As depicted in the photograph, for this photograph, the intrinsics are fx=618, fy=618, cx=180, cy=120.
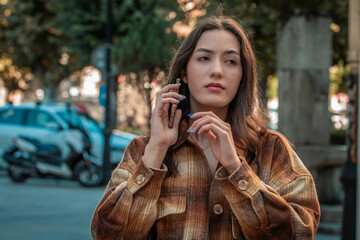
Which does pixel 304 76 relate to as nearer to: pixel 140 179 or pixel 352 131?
pixel 352 131

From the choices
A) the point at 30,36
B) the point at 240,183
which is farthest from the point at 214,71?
the point at 30,36

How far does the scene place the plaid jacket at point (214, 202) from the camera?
2.01 meters

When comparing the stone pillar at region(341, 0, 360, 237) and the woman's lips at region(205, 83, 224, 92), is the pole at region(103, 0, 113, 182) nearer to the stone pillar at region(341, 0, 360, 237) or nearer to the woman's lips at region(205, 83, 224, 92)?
the stone pillar at region(341, 0, 360, 237)

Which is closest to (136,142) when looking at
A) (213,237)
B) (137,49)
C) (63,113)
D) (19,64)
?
(213,237)

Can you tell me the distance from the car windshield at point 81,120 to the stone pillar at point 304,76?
20.9 ft

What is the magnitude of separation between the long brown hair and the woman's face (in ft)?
0.08

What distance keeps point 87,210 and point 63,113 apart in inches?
182

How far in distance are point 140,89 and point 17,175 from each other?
8.96 meters

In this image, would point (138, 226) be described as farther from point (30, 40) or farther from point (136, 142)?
point (30, 40)

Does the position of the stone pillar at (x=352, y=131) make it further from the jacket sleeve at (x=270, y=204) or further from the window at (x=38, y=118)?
the window at (x=38, y=118)

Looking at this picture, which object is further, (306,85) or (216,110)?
(306,85)

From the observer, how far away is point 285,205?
2.00 meters

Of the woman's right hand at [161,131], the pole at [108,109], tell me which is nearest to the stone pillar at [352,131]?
the woman's right hand at [161,131]

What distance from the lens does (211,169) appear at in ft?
7.17
